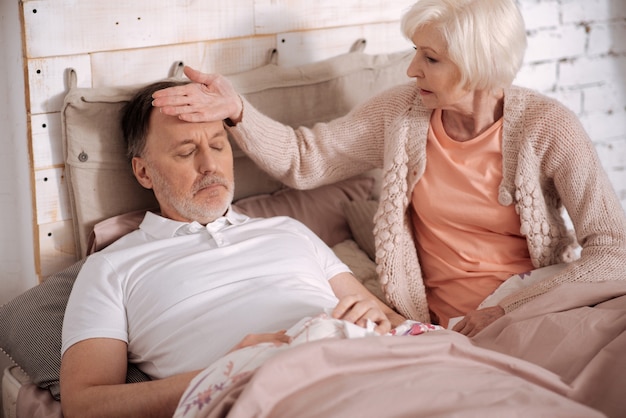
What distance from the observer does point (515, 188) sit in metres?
1.83

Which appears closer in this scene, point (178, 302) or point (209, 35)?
point (178, 302)

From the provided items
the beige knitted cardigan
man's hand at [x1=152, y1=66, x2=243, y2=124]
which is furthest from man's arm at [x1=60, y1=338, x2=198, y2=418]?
the beige knitted cardigan

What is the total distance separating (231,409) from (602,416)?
0.57 metres

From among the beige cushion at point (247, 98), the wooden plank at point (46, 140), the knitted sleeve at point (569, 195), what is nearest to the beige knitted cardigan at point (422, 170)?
the knitted sleeve at point (569, 195)

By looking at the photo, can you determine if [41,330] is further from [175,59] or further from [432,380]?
[432,380]

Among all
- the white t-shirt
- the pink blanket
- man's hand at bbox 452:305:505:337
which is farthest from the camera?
man's hand at bbox 452:305:505:337

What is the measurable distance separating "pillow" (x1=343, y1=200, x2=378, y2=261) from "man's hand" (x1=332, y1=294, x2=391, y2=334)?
618 millimetres

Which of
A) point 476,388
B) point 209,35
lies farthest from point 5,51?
point 476,388

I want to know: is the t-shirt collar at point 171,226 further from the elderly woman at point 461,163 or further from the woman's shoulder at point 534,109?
the woman's shoulder at point 534,109

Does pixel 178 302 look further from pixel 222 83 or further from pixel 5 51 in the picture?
pixel 5 51

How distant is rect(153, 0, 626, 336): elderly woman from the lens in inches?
69.8

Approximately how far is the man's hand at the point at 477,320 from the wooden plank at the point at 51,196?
3.29ft

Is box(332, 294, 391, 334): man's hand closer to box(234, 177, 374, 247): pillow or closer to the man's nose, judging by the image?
the man's nose

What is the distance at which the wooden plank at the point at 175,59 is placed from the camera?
78.0 inches
